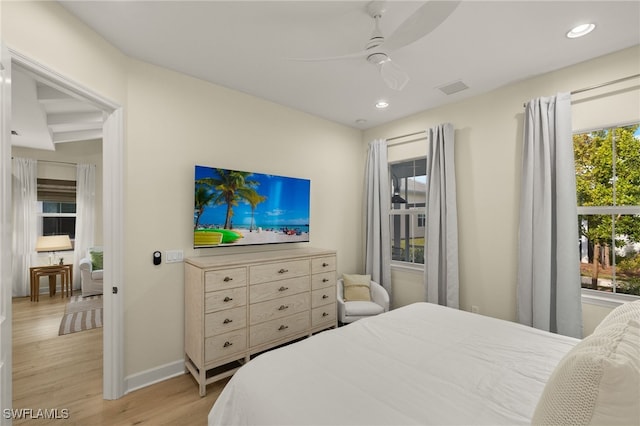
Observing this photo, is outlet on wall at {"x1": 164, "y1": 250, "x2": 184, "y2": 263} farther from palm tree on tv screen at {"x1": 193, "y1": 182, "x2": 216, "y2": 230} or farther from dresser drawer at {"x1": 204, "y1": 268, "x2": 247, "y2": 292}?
dresser drawer at {"x1": 204, "y1": 268, "x2": 247, "y2": 292}

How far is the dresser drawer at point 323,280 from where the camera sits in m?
3.06

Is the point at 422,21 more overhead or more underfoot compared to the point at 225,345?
more overhead

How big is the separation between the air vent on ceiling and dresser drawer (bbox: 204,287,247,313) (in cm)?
275

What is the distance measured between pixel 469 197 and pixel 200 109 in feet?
9.67

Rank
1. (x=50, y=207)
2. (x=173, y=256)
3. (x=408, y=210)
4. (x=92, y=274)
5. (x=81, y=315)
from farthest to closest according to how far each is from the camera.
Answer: (x=50, y=207), (x=92, y=274), (x=81, y=315), (x=408, y=210), (x=173, y=256)

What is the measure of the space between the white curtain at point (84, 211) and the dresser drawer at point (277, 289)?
499 centimetres

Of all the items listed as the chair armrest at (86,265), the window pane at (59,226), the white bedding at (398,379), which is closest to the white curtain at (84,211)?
the window pane at (59,226)

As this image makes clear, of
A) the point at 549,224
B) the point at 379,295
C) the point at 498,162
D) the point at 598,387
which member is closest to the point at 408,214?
the point at 379,295

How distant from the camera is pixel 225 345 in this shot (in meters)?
2.40

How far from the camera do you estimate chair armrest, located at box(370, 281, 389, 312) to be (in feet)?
11.4

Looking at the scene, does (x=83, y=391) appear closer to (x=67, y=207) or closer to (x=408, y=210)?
(x=408, y=210)

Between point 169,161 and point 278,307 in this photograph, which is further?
point 278,307

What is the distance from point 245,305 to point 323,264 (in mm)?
964

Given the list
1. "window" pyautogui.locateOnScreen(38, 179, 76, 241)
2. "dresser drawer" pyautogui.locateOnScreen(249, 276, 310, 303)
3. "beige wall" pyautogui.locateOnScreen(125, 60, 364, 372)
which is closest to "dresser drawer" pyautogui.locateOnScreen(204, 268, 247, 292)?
"dresser drawer" pyautogui.locateOnScreen(249, 276, 310, 303)
